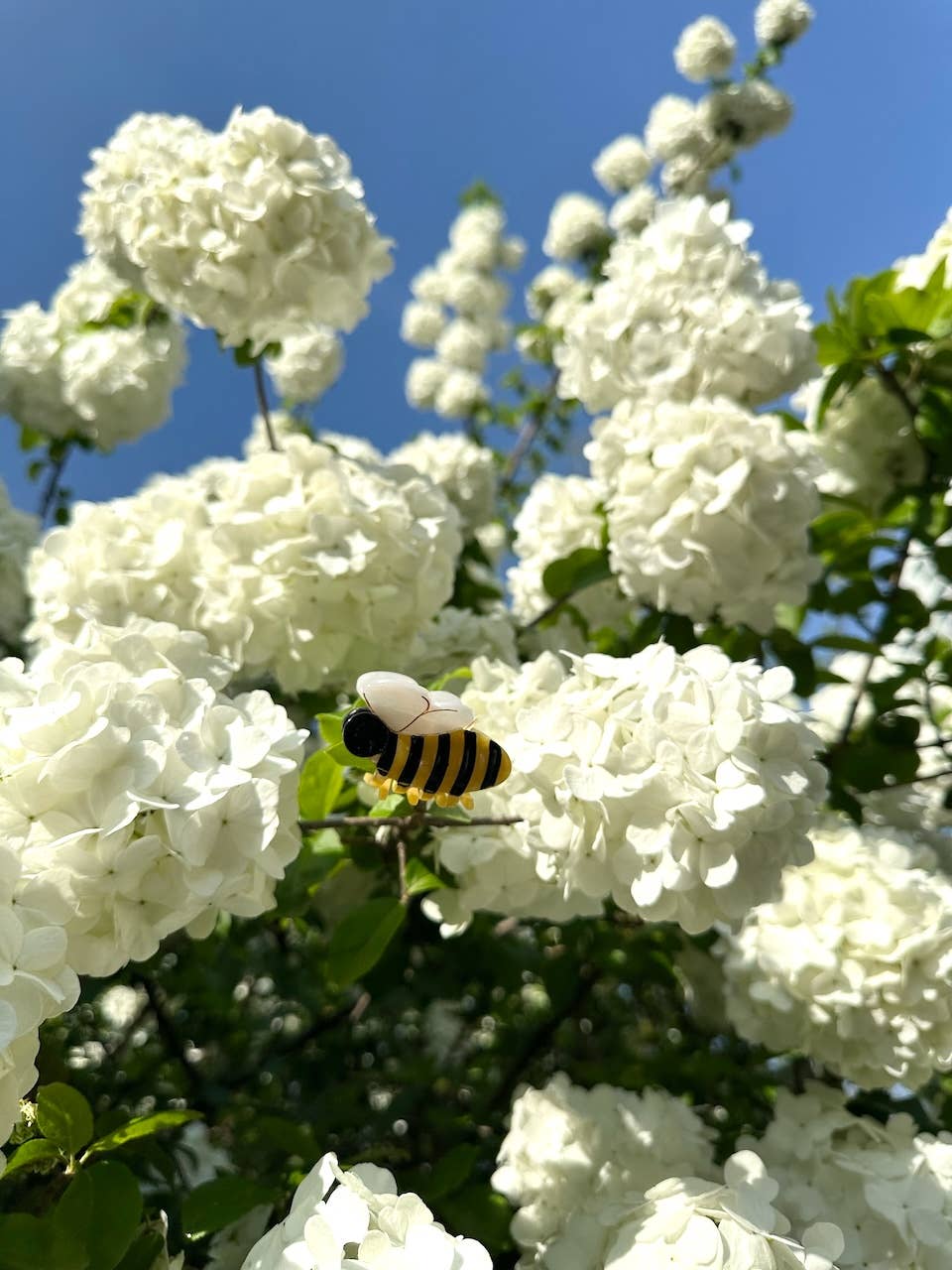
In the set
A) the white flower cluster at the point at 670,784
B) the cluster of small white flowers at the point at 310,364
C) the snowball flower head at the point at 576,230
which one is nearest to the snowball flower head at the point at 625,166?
the snowball flower head at the point at 576,230

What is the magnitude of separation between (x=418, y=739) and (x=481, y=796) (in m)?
0.51

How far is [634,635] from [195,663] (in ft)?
4.10

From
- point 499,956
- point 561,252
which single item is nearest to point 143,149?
point 499,956

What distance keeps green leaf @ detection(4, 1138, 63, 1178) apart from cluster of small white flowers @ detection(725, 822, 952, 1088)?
1.25 meters

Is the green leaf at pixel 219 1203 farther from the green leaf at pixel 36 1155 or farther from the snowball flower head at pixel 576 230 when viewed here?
the snowball flower head at pixel 576 230

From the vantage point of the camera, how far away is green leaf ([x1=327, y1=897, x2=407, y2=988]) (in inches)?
58.6

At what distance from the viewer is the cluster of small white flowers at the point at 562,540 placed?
8.41ft

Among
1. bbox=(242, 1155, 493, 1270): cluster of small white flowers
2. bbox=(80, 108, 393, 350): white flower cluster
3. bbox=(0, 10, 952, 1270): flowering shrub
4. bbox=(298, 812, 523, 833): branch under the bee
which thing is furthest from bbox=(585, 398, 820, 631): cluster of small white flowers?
bbox=(242, 1155, 493, 1270): cluster of small white flowers

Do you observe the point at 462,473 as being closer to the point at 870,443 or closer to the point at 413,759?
the point at 870,443

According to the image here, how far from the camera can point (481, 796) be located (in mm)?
1530

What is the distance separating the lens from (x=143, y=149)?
8.55 feet

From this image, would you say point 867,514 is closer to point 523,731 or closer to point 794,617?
point 794,617

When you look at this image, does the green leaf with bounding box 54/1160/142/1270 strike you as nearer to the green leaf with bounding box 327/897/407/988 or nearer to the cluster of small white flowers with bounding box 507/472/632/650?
the green leaf with bounding box 327/897/407/988

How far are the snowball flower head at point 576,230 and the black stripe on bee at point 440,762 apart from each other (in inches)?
181
